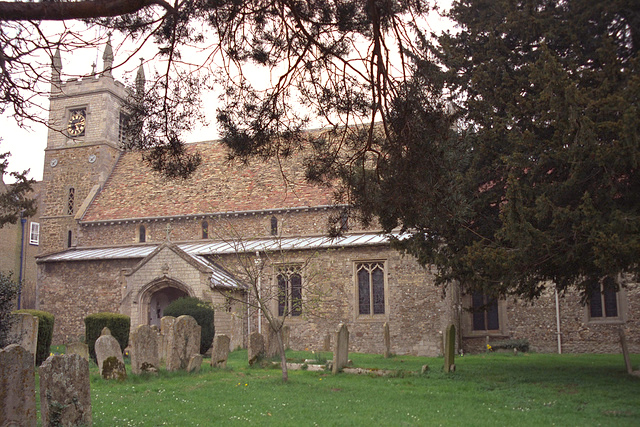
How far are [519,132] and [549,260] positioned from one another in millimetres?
2518

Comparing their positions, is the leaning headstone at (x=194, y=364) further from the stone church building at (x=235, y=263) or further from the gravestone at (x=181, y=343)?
the stone church building at (x=235, y=263)

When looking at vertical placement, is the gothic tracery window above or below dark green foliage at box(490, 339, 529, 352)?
above

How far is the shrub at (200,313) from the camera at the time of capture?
18.6 meters

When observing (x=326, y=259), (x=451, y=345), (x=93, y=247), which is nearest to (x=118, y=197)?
(x=93, y=247)

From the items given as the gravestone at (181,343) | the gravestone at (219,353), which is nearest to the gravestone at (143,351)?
the gravestone at (181,343)

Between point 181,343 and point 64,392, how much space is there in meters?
6.25

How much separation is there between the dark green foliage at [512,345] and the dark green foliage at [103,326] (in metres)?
12.6

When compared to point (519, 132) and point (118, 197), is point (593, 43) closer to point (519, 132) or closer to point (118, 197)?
point (519, 132)

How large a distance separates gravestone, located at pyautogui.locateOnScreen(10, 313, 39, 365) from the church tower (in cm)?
1727

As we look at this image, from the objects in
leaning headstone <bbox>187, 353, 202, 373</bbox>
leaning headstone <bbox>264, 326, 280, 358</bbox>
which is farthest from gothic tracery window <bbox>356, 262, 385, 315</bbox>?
leaning headstone <bbox>187, 353, 202, 373</bbox>

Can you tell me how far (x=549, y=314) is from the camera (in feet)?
68.3

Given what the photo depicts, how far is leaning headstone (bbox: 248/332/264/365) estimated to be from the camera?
14406 mm

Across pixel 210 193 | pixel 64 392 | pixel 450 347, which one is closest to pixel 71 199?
pixel 210 193

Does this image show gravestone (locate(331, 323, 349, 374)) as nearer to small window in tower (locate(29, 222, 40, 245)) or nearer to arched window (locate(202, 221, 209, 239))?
arched window (locate(202, 221, 209, 239))
